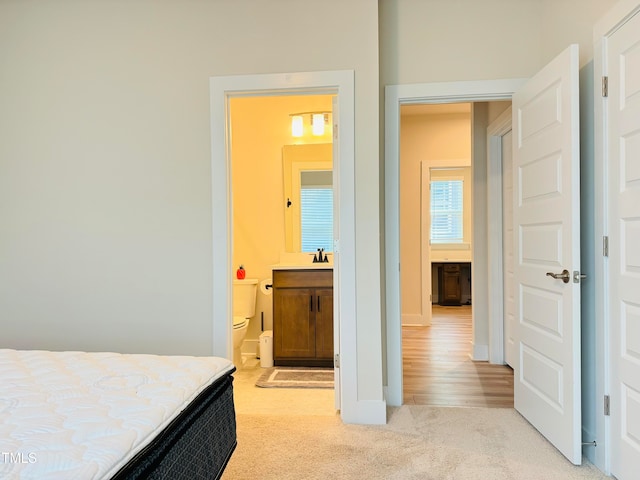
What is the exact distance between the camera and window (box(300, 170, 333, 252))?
4.02m

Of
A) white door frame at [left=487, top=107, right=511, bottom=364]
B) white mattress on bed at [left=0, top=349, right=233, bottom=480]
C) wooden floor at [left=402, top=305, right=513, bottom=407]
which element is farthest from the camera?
white door frame at [left=487, top=107, right=511, bottom=364]

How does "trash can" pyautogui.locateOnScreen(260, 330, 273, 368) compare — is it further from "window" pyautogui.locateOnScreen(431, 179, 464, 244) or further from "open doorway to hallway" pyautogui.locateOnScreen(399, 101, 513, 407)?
"window" pyautogui.locateOnScreen(431, 179, 464, 244)

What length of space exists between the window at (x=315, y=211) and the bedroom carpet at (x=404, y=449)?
72.5 inches

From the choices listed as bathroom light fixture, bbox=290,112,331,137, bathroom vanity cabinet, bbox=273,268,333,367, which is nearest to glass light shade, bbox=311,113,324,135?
bathroom light fixture, bbox=290,112,331,137

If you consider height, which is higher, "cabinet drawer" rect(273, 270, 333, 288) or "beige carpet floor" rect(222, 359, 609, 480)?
"cabinet drawer" rect(273, 270, 333, 288)

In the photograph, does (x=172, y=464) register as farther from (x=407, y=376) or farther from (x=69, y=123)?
(x=407, y=376)

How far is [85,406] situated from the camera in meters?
1.10

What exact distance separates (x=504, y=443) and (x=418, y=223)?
142 inches

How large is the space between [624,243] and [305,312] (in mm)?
2369

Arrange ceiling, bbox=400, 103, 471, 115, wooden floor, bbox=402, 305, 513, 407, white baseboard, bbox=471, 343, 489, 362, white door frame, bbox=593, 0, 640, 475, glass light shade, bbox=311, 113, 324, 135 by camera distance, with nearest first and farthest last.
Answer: white door frame, bbox=593, 0, 640, 475
wooden floor, bbox=402, 305, 513, 407
white baseboard, bbox=471, 343, 489, 362
glass light shade, bbox=311, 113, 324, 135
ceiling, bbox=400, 103, 471, 115

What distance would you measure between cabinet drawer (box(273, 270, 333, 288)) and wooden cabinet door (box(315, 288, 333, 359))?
0.07 meters

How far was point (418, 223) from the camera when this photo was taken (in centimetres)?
551

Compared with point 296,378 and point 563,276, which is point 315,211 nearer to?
point 296,378

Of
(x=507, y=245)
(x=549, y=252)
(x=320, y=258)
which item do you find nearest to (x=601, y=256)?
(x=549, y=252)
